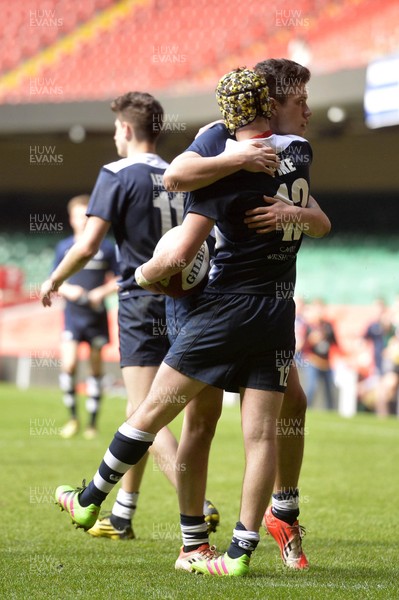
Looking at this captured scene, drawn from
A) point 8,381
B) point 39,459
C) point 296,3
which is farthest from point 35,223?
point 39,459

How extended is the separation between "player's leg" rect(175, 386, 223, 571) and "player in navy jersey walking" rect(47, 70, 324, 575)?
169 mm

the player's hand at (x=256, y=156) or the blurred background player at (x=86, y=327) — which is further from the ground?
the player's hand at (x=256, y=156)

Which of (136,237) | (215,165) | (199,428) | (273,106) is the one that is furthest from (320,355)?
(215,165)

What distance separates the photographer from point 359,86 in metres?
17.0

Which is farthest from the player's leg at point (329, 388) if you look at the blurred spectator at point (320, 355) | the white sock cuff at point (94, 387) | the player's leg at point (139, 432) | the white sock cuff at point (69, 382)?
the player's leg at point (139, 432)

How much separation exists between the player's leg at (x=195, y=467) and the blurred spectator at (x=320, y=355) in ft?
41.5

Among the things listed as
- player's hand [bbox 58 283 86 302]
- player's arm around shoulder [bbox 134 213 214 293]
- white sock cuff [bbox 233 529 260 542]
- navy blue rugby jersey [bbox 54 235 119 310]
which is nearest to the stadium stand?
navy blue rugby jersey [bbox 54 235 119 310]

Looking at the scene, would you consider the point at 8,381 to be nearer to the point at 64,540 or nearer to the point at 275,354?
the point at 64,540

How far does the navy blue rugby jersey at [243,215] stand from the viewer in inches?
161

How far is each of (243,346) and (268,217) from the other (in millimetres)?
559

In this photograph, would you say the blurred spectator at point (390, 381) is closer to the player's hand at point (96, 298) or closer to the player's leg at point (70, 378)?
the player's hand at point (96, 298)

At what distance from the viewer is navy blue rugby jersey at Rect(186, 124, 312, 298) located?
4.10 metres

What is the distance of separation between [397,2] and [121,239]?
15678 mm

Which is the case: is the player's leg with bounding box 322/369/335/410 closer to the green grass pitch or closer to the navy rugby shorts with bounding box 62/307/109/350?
the green grass pitch
